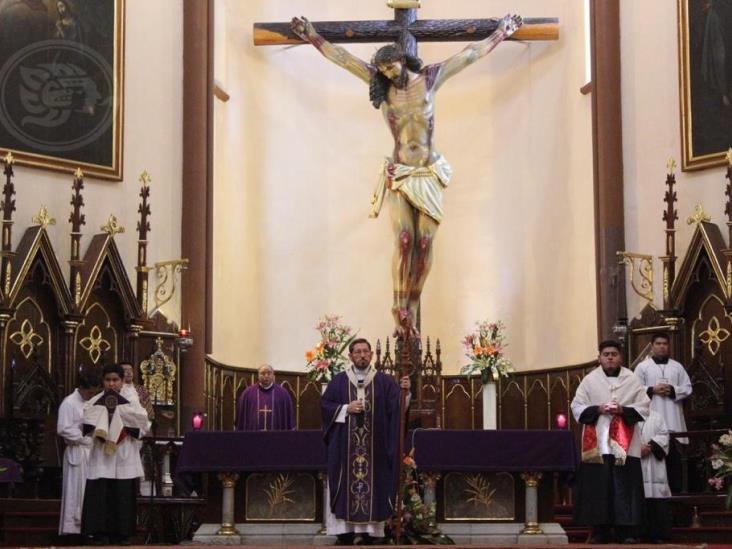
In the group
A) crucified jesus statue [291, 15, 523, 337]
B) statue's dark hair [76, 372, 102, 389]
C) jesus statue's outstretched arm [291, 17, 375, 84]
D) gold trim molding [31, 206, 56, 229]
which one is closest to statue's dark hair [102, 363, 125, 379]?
statue's dark hair [76, 372, 102, 389]

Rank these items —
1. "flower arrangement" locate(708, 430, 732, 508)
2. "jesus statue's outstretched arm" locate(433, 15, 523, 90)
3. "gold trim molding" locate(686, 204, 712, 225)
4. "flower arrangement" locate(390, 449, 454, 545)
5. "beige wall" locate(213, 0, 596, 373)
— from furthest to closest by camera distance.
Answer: "beige wall" locate(213, 0, 596, 373)
"jesus statue's outstretched arm" locate(433, 15, 523, 90)
"gold trim molding" locate(686, 204, 712, 225)
"flower arrangement" locate(708, 430, 732, 508)
"flower arrangement" locate(390, 449, 454, 545)

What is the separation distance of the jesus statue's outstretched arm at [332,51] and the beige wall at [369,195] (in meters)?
1.79

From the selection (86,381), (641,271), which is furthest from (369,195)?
(86,381)

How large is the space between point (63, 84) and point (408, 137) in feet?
12.1

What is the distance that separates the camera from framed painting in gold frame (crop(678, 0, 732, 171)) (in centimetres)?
1686

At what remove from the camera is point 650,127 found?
17.7 m

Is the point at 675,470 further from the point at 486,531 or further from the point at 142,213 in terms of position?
the point at 142,213

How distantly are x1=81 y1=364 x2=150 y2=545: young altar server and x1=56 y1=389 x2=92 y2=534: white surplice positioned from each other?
24 cm

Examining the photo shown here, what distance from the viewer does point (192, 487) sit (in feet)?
45.0

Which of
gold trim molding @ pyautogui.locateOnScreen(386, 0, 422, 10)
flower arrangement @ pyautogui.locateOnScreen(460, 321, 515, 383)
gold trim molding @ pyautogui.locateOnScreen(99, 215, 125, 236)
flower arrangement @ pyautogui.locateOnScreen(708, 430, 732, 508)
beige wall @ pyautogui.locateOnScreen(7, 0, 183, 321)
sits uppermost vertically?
gold trim molding @ pyautogui.locateOnScreen(386, 0, 422, 10)

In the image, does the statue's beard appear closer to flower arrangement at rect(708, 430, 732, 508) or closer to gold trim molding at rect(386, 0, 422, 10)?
gold trim molding at rect(386, 0, 422, 10)

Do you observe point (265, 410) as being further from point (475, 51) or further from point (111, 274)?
point (475, 51)

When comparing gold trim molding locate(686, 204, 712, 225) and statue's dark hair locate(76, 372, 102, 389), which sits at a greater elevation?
gold trim molding locate(686, 204, 712, 225)

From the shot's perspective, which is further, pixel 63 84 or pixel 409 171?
pixel 63 84
